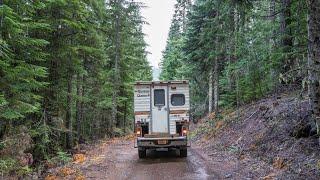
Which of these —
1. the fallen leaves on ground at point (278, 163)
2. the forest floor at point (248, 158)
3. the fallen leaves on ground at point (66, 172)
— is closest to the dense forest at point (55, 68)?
the fallen leaves on ground at point (66, 172)

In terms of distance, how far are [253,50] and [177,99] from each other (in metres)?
5.24

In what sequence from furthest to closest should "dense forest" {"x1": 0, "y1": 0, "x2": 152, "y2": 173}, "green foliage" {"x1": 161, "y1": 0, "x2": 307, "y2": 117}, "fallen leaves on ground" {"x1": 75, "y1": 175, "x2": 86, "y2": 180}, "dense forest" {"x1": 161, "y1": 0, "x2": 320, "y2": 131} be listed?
"green foliage" {"x1": 161, "y1": 0, "x2": 307, "y2": 117} → "dense forest" {"x1": 0, "y1": 0, "x2": 152, "y2": 173} → "fallen leaves on ground" {"x1": 75, "y1": 175, "x2": 86, "y2": 180} → "dense forest" {"x1": 161, "y1": 0, "x2": 320, "y2": 131}

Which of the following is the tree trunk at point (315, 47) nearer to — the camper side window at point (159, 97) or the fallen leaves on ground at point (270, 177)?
the fallen leaves on ground at point (270, 177)

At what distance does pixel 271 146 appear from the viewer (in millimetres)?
13141

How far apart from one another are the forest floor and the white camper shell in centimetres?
118

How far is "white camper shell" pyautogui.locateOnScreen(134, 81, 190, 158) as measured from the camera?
656 inches

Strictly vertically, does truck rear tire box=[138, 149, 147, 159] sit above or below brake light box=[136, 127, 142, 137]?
below

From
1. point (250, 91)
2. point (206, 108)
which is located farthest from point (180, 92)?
point (206, 108)

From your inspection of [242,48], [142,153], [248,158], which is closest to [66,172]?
[142,153]

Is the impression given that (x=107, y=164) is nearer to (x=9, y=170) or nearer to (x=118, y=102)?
(x=9, y=170)

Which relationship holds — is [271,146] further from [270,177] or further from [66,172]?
[66,172]

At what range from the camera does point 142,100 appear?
16.8m

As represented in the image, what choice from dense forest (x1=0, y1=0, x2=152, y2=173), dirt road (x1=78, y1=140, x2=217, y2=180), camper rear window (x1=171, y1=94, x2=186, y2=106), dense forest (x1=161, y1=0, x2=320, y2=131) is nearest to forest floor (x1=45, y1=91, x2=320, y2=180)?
dirt road (x1=78, y1=140, x2=217, y2=180)

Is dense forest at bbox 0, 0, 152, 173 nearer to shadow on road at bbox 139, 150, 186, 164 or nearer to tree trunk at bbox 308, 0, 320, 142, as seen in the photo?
shadow on road at bbox 139, 150, 186, 164
